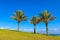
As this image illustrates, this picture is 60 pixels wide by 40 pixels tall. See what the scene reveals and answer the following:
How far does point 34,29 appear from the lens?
84.6 m

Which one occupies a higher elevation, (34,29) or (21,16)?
(21,16)

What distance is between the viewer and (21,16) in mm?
80750

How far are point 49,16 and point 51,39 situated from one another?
62.1 ft

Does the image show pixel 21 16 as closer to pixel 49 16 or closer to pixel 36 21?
pixel 36 21

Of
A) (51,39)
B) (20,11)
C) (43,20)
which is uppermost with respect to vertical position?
(20,11)

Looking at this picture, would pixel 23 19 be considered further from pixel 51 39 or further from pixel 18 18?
pixel 51 39

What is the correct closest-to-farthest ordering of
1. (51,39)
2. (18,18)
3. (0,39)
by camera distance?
1. (0,39)
2. (51,39)
3. (18,18)

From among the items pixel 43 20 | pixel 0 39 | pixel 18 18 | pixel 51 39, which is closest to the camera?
pixel 0 39

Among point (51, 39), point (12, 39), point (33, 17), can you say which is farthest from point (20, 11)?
point (12, 39)

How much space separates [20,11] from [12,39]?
34.0 metres

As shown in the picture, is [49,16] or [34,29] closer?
[49,16]

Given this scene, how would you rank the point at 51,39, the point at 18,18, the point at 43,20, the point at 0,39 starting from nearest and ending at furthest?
the point at 0,39, the point at 51,39, the point at 43,20, the point at 18,18

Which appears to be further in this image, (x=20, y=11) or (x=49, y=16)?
(x=20, y=11)

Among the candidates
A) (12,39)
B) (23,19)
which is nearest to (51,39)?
(12,39)
